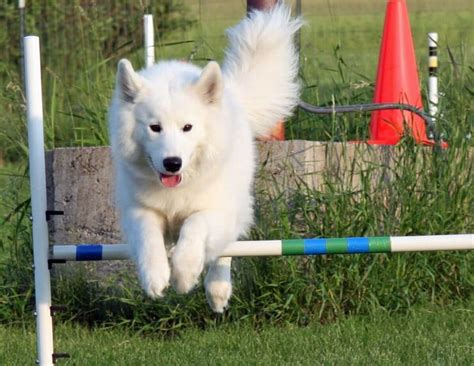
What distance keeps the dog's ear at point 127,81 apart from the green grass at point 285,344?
4.37 ft

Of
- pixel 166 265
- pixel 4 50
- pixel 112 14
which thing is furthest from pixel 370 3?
pixel 166 265

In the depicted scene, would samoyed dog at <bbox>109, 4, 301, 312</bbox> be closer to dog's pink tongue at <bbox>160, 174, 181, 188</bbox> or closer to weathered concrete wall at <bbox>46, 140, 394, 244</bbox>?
dog's pink tongue at <bbox>160, 174, 181, 188</bbox>

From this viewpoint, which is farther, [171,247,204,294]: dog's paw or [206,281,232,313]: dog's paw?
[206,281,232,313]: dog's paw

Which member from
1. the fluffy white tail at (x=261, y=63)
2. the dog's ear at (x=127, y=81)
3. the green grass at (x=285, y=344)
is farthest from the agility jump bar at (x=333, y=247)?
the fluffy white tail at (x=261, y=63)

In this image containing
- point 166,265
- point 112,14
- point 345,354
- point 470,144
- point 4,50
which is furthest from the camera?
point 4,50

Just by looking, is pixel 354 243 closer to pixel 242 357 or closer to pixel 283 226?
pixel 242 357

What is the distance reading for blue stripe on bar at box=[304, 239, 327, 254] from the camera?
4.23 metres

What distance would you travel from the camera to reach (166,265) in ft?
13.4

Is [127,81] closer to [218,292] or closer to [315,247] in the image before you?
[315,247]

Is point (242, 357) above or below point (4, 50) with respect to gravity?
below

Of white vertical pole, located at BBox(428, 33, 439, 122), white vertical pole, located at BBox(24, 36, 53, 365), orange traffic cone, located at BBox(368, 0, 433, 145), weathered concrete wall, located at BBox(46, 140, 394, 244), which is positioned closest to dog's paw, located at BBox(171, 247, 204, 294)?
white vertical pole, located at BBox(24, 36, 53, 365)

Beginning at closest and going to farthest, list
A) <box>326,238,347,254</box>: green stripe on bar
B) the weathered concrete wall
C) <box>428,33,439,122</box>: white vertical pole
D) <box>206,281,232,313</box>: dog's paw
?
<box>326,238,347,254</box>: green stripe on bar → <box>206,281,232,313</box>: dog's paw → the weathered concrete wall → <box>428,33,439,122</box>: white vertical pole

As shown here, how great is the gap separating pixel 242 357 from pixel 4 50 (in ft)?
23.6

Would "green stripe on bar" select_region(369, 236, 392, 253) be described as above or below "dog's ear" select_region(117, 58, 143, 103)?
below
